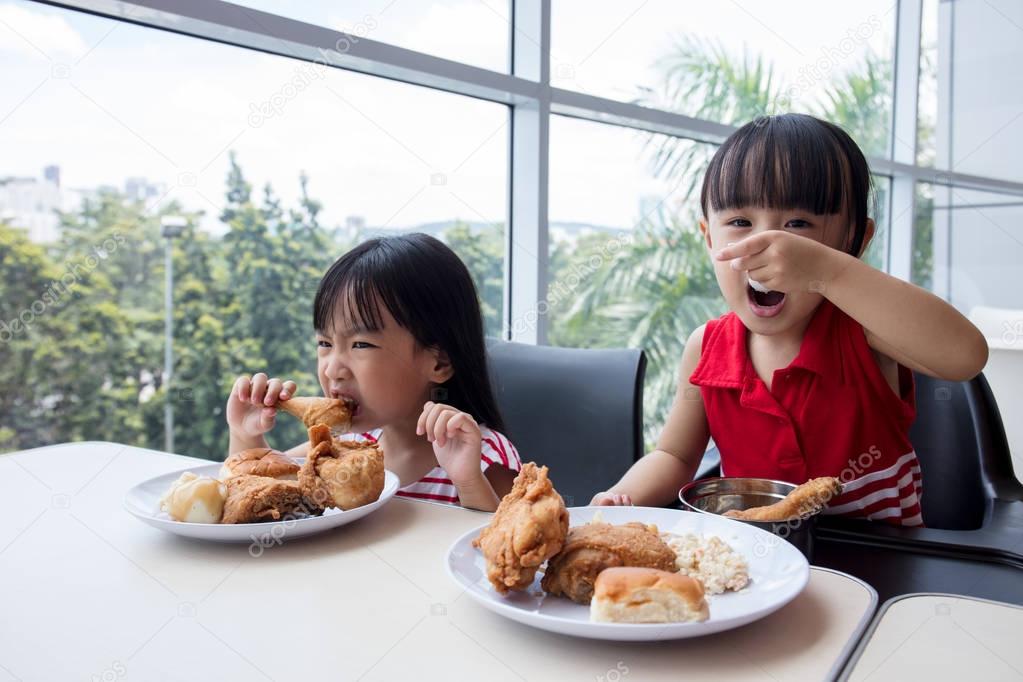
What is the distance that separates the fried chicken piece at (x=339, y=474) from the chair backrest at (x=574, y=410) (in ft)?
1.91

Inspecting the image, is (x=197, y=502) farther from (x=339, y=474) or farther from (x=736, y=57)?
→ (x=736, y=57)

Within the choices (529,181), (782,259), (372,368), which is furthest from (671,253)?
(782,259)

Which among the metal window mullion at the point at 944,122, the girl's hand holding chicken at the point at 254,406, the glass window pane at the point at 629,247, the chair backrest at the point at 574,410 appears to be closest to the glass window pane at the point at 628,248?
the glass window pane at the point at 629,247

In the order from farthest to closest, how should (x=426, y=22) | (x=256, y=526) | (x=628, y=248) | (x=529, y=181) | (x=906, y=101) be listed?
(x=906, y=101) → (x=628, y=248) → (x=529, y=181) → (x=426, y=22) → (x=256, y=526)

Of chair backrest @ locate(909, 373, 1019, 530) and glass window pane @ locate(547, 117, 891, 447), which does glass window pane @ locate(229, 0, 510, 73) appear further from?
chair backrest @ locate(909, 373, 1019, 530)

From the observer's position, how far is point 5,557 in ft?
2.68

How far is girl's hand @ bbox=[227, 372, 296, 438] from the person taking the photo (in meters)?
1.26

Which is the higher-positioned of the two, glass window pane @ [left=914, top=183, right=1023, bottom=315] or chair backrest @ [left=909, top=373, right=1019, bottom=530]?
glass window pane @ [left=914, top=183, right=1023, bottom=315]

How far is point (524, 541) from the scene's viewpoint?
65 centimetres

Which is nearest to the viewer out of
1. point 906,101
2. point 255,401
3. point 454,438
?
point 454,438

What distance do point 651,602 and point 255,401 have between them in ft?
2.81

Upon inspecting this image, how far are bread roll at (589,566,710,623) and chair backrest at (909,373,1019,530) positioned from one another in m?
0.98

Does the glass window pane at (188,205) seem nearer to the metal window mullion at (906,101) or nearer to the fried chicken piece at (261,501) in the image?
the fried chicken piece at (261,501)

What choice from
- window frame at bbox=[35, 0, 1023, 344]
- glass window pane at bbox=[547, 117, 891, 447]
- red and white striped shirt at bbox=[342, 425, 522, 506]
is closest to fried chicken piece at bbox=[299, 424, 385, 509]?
red and white striped shirt at bbox=[342, 425, 522, 506]
